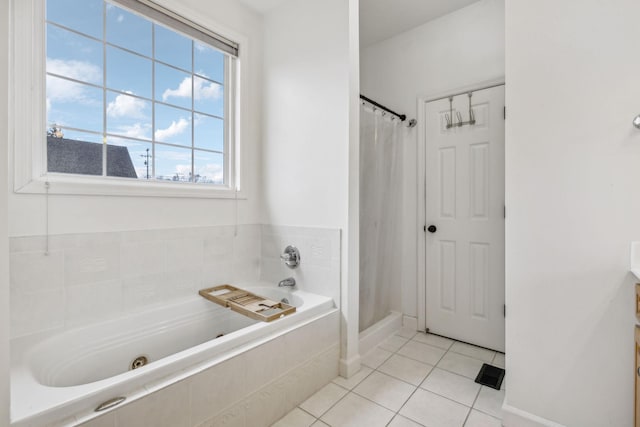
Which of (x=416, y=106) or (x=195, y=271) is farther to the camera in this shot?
(x=416, y=106)

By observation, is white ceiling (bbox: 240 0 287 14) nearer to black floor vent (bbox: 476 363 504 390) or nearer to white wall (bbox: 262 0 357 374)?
white wall (bbox: 262 0 357 374)

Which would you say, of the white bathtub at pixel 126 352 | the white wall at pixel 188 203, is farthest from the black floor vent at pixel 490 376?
the white wall at pixel 188 203

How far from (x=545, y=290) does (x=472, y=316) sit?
115cm

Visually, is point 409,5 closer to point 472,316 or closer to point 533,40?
point 533,40

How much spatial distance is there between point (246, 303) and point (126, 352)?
671 mm

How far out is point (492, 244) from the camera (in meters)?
2.37

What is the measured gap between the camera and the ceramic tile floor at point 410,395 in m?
1.57

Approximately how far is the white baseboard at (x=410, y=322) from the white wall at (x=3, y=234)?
8.63 ft

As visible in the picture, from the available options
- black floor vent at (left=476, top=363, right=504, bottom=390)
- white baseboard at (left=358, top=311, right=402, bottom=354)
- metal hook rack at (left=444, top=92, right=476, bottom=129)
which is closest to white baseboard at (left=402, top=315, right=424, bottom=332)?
white baseboard at (left=358, top=311, right=402, bottom=354)

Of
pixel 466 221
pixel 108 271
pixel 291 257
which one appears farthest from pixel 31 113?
pixel 466 221

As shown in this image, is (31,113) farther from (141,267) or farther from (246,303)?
(246,303)

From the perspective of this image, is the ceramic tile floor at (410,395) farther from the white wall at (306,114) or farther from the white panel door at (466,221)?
the white wall at (306,114)

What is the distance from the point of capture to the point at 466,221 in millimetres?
2488

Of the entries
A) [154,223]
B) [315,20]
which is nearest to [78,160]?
[154,223]
